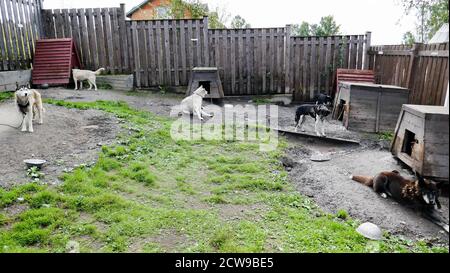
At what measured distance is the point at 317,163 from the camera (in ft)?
17.1

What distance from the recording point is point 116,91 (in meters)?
9.97

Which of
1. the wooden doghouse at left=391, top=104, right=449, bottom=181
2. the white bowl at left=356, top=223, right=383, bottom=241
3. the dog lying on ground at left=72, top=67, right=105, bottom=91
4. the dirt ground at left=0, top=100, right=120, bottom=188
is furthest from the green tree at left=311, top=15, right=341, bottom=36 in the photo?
the white bowl at left=356, top=223, right=383, bottom=241

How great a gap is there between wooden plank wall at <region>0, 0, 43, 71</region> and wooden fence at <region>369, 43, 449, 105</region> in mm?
9461

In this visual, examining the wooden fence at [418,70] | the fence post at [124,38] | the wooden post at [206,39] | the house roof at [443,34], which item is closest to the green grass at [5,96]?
the fence post at [124,38]

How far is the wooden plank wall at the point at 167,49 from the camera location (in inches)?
400

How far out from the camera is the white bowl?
118 inches

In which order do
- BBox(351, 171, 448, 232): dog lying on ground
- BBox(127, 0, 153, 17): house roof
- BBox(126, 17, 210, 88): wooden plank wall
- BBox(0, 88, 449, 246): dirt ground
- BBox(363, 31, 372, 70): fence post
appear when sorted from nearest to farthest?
BBox(351, 171, 448, 232): dog lying on ground
BBox(0, 88, 449, 246): dirt ground
BBox(363, 31, 372, 70): fence post
BBox(126, 17, 210, 88): wooden plank wall
BBox(127, 0, 153, 17): house roof

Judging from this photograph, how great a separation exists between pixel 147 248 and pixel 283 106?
7960mm

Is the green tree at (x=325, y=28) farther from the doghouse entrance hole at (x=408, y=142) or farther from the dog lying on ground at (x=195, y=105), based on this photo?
the doghouse entrance hole at (x=408, y=142)

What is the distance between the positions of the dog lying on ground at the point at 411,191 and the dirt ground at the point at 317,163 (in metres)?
0.09

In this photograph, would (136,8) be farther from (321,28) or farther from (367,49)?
(367,49)

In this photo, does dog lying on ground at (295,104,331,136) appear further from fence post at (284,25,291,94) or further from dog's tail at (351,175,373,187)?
fence post at (284,25,291,94)
